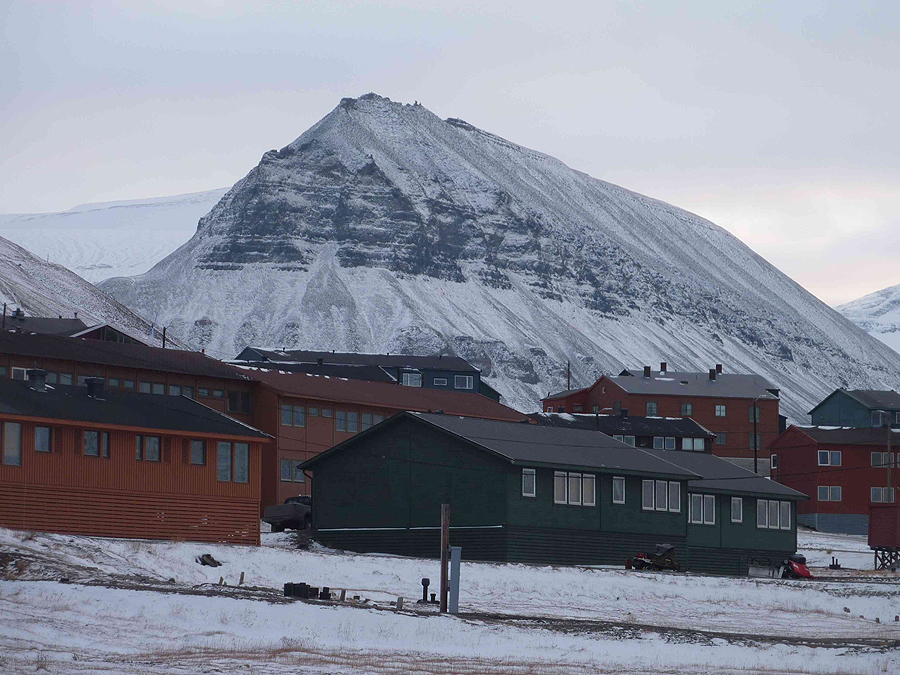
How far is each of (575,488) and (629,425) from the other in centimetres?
5335

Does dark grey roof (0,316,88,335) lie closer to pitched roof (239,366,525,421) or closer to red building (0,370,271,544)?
pitched roof (239,366,525,421)

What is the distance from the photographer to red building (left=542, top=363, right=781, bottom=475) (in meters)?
146

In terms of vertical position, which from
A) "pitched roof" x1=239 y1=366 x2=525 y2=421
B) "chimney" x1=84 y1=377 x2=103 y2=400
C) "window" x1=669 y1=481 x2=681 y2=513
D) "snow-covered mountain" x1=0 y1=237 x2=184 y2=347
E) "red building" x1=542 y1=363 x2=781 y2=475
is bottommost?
"window" x1=669 y1=481 x2=681 y2=513

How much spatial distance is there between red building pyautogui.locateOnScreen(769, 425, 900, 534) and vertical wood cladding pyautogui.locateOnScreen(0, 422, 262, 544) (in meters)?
64.2

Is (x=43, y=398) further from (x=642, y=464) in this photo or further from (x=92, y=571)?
(x=642, y=464)

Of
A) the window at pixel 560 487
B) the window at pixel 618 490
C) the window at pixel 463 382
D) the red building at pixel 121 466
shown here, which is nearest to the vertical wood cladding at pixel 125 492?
the red building at pixel 121 466

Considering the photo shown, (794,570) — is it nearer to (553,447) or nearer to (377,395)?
(553,447)

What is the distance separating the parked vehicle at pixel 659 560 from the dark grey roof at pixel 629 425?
46789 millimetres

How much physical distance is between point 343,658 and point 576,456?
1243 inches

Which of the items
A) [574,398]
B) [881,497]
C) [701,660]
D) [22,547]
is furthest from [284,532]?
[574,398]

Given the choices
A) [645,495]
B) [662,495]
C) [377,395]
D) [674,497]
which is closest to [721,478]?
[674,497]

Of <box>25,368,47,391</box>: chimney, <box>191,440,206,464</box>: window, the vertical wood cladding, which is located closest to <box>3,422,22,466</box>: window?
the vertical wood cladding

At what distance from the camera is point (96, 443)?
50625 millimetres

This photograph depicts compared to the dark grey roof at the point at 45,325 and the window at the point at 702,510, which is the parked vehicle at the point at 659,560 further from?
the dark grey roof at the point at 45,325
